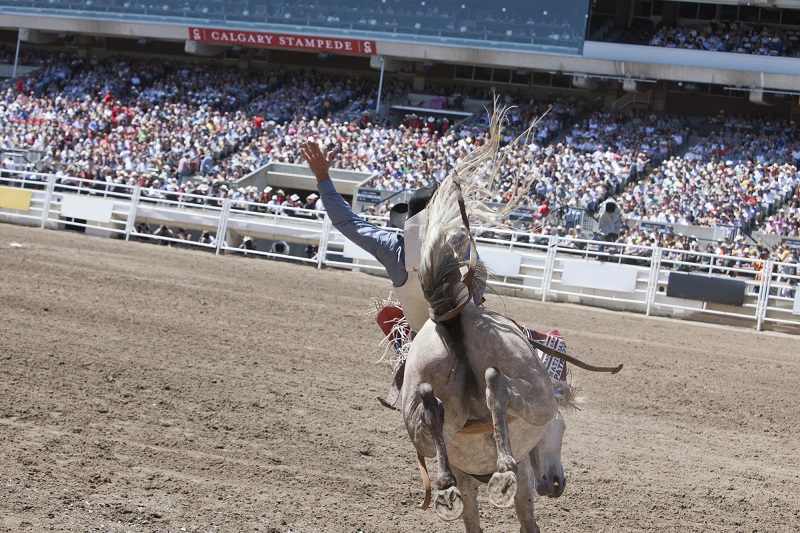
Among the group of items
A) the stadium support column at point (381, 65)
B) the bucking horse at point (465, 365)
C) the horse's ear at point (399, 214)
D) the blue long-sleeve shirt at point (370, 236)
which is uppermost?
the stadium support column at point (381, 65)

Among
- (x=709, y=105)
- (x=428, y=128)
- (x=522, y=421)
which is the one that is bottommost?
(x=522, y=421)

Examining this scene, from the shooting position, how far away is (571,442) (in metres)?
8.46

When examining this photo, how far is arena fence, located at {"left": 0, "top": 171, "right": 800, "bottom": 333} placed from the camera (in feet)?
61.1

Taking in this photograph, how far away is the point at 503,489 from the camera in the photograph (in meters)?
3.76

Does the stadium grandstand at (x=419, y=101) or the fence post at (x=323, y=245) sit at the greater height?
the stadium grandstand at (x=419, y=101)

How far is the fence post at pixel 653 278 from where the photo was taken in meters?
19.0

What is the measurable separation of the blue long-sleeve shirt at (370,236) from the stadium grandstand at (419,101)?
59.6ft

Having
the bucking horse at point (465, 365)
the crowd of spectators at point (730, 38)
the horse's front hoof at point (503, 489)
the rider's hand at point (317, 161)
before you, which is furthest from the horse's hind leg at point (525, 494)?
the crowd of spectators at point (730, 38)

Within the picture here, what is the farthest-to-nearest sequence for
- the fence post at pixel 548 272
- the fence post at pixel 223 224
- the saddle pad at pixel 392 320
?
the fence post at pixel 223 224 → the fence post at pixel 548 272 → the saddle pad at pixel 392 320

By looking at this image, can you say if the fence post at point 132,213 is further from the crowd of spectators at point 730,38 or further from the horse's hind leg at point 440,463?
the horse's hind leg at point 440,463

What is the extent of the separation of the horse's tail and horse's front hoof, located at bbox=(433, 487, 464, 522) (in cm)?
91

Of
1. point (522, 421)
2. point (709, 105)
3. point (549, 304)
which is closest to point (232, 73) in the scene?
point (709, 105)

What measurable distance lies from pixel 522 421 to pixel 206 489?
2585 millimetres

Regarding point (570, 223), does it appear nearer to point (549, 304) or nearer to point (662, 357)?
point (549, 304)
